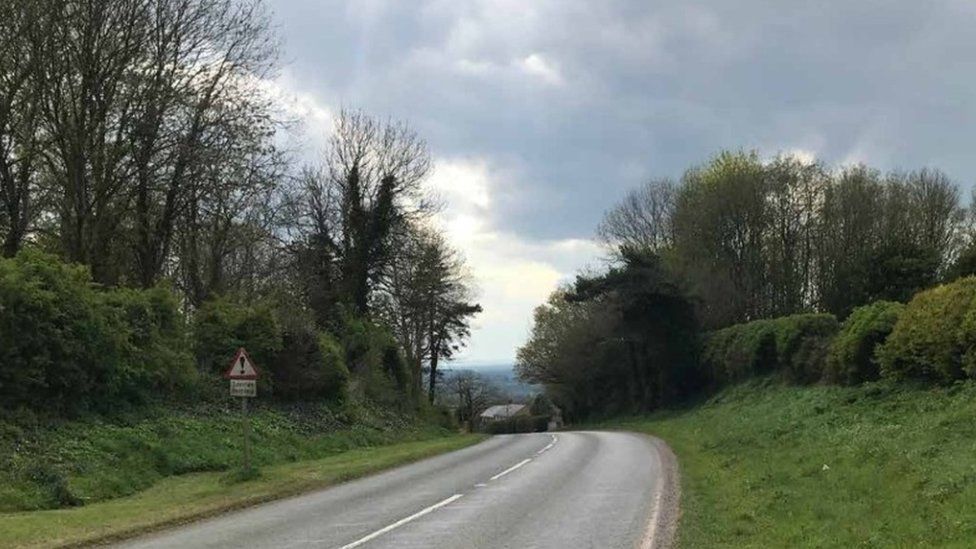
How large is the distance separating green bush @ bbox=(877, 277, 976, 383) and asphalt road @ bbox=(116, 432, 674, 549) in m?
6.65

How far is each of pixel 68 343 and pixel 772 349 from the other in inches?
1206

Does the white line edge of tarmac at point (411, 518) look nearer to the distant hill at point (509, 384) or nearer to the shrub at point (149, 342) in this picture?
the shrub at point (149, 342)

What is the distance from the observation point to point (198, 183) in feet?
106

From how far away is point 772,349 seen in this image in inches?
Result: 1644

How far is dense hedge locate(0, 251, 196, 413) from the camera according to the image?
67.9 ft

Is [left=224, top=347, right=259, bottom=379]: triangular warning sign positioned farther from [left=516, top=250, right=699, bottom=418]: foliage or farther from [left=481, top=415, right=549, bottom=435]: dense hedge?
[left=481, top=415, right=549, bottom=435]: dense hedge

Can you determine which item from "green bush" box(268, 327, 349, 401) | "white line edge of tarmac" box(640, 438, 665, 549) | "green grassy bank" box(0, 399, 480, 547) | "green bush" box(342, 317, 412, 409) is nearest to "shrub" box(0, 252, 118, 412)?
"green grassy bank" box(0, 399, 480, 547)

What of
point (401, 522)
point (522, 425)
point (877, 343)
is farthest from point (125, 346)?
point (522, 425)

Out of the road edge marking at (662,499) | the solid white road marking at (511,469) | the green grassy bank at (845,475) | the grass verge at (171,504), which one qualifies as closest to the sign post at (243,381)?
the grass verge at (171,504)

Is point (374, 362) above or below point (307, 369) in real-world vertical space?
above

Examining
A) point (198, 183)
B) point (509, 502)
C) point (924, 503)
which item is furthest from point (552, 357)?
point (924, 503)

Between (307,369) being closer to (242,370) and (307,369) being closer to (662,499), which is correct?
(242,370)

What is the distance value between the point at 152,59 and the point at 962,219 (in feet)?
161

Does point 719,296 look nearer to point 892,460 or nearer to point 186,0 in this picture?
point 186,0
